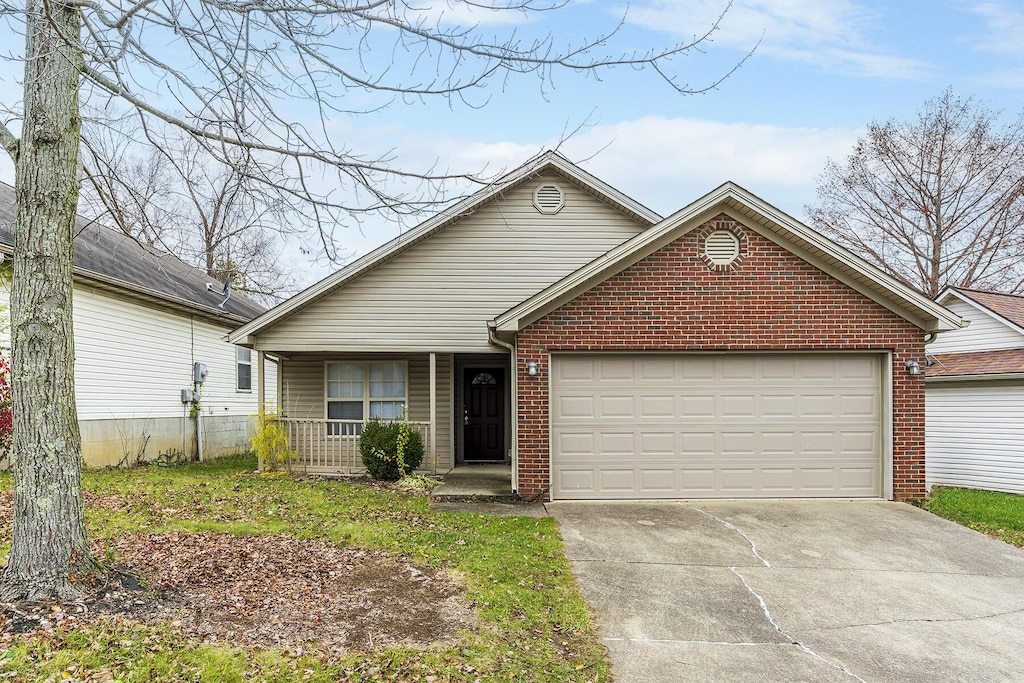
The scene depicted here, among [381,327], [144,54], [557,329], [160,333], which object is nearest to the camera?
[144,54]

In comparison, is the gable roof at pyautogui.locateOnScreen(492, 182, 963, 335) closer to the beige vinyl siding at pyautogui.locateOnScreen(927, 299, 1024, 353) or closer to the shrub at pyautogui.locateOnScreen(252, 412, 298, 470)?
the shrub at pyautogui.locateOnScreen(252, 412, 298, 470)

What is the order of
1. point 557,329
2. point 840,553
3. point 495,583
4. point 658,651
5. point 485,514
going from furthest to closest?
point 557,329 < point 485,514 < point 840,553 < point 495,583 < point 658,651

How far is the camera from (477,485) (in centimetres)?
1175

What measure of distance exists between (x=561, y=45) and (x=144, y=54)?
9.08 feet

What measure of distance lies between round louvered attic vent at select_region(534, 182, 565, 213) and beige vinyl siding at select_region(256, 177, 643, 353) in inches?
4.0

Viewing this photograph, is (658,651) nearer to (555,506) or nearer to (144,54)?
(555,506)

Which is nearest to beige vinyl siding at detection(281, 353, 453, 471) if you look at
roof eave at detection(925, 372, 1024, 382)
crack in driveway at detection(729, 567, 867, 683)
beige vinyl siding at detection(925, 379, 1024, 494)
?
crack in driveway at detection(729, 567, 867, 683)

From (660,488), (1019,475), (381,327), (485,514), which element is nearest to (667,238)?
(660,488)

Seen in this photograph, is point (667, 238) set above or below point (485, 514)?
above

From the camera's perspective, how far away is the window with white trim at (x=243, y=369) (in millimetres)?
19297

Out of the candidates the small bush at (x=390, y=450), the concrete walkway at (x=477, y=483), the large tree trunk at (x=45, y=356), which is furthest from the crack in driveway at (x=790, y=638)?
the small bush at (x=390, y=450)

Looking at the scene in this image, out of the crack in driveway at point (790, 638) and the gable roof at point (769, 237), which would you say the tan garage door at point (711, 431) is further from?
the crack in driveway at point (790, 638)

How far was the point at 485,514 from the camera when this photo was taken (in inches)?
367

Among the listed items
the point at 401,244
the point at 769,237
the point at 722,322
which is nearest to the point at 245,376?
the point at 401,244
